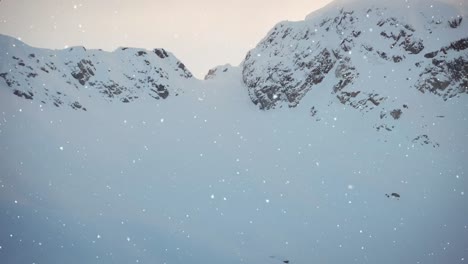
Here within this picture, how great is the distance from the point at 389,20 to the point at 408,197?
2559cm

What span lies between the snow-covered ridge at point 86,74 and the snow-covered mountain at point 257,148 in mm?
214

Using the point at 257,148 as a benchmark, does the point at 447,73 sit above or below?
below

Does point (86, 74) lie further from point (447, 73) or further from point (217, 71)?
Result: point (447, 73)

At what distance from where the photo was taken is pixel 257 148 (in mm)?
39500

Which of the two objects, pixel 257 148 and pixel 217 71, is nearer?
pixel 257 148

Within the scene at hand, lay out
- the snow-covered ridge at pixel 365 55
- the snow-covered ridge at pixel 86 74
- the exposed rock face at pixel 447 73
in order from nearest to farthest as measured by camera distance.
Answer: the exposed rock face at pixel 447 73 < the snow-covered ridge at pixel 86 74 < the snow-covered ridge at pixel 365 55

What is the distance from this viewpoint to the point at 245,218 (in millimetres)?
27844

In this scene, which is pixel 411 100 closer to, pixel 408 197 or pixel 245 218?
pixel 408 197

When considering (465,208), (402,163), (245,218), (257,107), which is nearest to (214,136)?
(257,107)

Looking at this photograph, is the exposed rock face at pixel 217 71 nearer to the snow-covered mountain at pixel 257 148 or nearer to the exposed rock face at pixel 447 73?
the snow-covered mountain at pixel 257 148

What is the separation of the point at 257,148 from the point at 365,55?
705 inches

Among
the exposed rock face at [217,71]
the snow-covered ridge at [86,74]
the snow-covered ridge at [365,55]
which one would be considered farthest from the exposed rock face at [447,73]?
the exposed rock face at [217,71]

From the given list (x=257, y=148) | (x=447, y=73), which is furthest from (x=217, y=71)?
(x=447, y=73)

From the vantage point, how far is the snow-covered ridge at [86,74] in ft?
128
